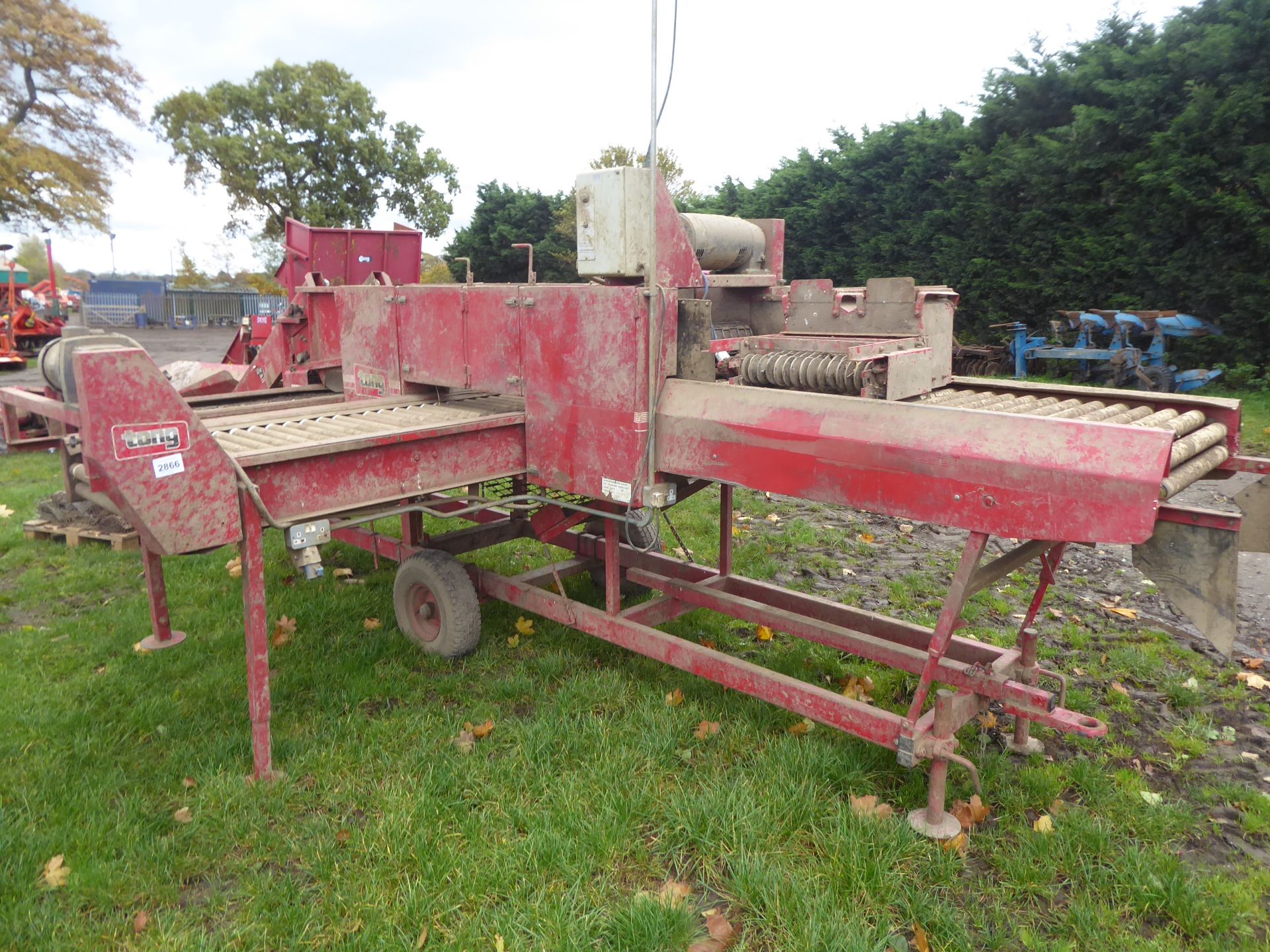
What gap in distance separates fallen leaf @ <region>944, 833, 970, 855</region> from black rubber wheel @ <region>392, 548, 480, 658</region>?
258cm

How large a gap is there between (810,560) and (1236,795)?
3209mm

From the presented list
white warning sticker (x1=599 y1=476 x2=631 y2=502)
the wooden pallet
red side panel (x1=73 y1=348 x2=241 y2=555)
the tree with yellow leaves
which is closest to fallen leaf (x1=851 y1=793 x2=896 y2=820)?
white warning sticker (x1=599 y1=476 x2=631 y2=502)

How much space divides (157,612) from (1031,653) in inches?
173

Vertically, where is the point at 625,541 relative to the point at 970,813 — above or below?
above

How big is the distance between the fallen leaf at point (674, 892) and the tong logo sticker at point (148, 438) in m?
2.31

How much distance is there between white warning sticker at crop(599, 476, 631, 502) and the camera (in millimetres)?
3861

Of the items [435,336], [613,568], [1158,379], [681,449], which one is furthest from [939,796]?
[1158,379]

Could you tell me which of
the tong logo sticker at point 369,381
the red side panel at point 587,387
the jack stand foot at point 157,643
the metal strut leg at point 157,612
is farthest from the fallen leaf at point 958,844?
the jack stand foot at point 157,643

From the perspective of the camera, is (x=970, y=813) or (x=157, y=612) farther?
(x=157, y=612)

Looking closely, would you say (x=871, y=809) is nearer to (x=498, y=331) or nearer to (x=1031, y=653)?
(x=1031, y=653)

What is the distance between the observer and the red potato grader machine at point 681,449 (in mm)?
2914

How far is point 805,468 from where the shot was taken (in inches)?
129

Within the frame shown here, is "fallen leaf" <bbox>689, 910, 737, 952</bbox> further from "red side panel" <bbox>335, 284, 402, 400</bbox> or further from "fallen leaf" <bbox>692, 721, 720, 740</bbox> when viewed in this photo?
"red side panel" <bbox>335, 284, 402, 400</bbox>

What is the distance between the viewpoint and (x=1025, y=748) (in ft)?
12.5
